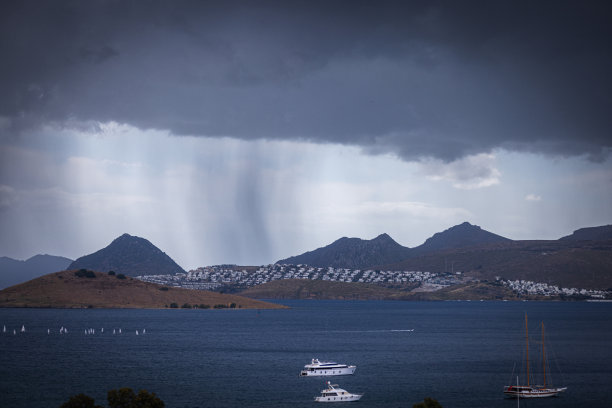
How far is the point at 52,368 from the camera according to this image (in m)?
108

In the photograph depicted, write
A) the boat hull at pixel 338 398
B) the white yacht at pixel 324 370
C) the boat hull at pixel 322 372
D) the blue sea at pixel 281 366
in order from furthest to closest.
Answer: the white yacht at pixel 324 370, the boat hull at pixel 322 372, the blue sea at pixel 281 366, the boat hull at pixel 338 398

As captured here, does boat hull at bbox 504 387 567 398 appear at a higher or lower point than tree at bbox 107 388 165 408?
lower

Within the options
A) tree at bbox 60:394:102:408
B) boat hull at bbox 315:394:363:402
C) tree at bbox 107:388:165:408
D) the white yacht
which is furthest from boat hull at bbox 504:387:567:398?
tree at bbox 60:394:102:408

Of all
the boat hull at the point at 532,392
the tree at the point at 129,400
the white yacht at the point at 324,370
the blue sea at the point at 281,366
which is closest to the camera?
the tree at the point at 129,400

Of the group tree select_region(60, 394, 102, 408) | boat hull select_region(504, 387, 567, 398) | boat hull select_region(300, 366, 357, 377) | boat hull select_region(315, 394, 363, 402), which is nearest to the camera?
tree select_region(60, 394, 102, 408)

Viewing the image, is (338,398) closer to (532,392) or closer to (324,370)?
(324,370)

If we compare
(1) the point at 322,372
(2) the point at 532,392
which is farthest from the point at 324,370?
(2) the point at 532,392

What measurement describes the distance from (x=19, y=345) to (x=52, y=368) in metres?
41.2

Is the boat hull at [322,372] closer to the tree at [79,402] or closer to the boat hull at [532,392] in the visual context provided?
the boat hull at [532,392]

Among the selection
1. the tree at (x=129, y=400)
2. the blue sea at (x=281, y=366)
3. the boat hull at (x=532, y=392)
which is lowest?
the boat hull at (x=532, y=392)

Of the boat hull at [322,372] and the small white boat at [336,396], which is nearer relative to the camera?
the small white boat at [336,396]

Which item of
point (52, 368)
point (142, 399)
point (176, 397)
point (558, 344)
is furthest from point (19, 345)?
point (558, 344)

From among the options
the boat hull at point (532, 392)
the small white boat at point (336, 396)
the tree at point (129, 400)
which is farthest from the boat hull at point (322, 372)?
the tree at point (129, 400)

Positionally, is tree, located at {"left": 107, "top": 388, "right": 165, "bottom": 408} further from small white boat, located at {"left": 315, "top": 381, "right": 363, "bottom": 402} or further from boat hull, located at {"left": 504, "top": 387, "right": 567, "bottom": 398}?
boat hull, located at {"left": 504, "top": 387, "right": 567, "bottom": 398}
